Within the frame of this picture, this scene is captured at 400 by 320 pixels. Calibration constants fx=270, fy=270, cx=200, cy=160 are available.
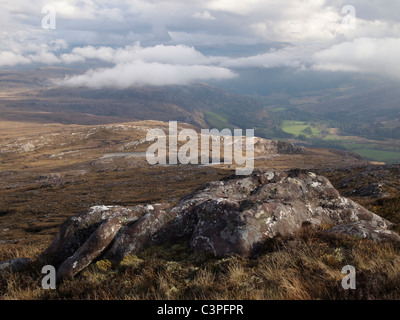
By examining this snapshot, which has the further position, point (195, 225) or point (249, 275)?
point (195, 225)

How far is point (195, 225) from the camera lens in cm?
1109

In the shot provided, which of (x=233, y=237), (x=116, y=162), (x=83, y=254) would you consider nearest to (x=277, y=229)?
(x=233, y=237)

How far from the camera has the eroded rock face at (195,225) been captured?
377 inches

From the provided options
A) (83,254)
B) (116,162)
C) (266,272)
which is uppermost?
(266,272)

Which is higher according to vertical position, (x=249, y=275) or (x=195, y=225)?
(x=195, y=225)

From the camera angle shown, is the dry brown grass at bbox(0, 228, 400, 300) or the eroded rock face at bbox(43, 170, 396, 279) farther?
the eroded rock face at bbox(43, 170, 396, 279)

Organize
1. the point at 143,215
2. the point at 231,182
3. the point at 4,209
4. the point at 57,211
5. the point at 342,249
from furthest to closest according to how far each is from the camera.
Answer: the point at 4,209 < the point at 57,211 < the point at 231,182 < the point at 143,215 < the point at 342,249

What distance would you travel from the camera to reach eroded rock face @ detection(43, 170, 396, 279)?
957 cm

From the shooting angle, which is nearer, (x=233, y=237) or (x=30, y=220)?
(x=233, y=237)

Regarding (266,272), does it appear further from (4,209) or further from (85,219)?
(4,209)

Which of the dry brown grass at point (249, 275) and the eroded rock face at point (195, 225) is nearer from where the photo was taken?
the dry brown grass at point (249, 275)
